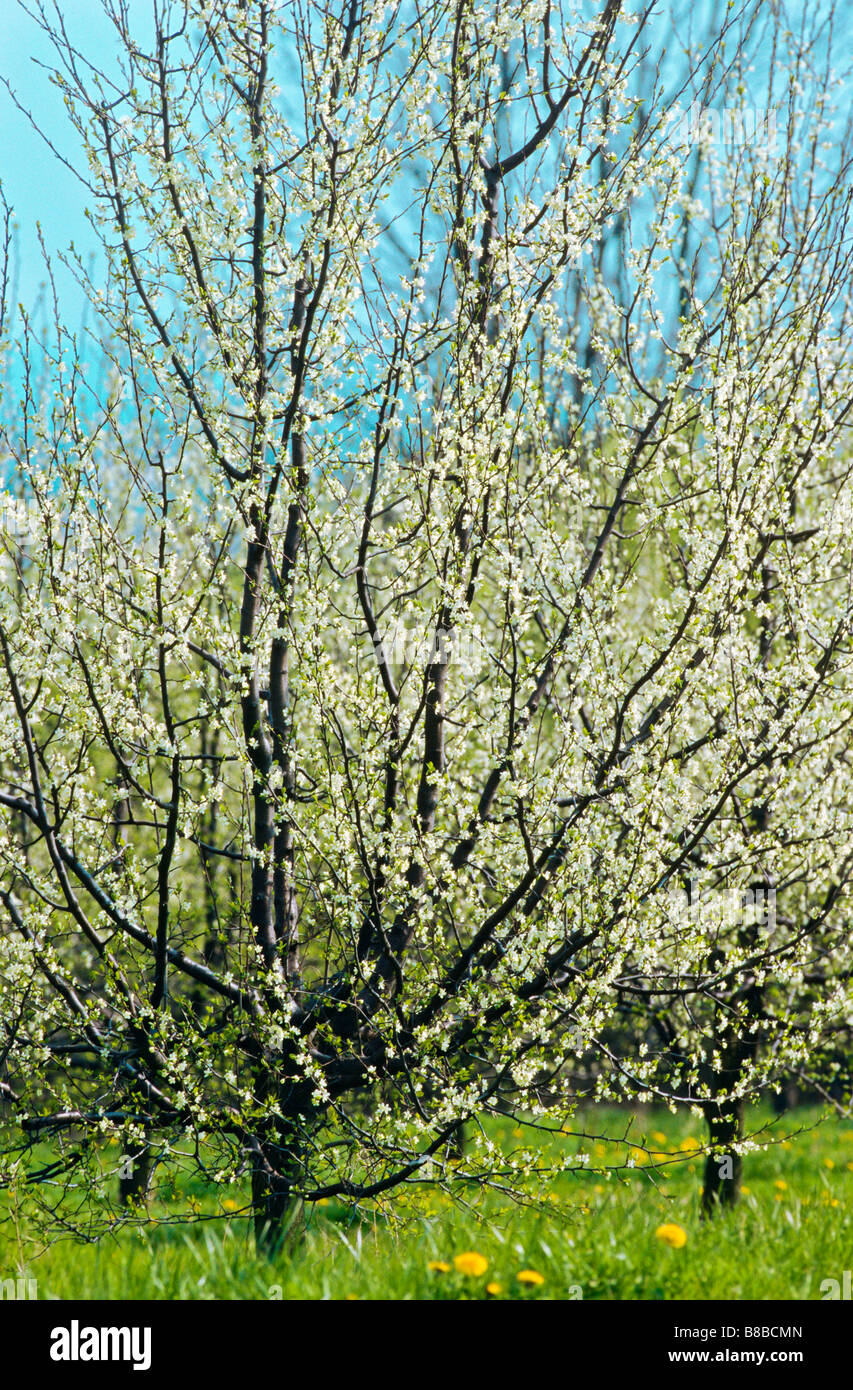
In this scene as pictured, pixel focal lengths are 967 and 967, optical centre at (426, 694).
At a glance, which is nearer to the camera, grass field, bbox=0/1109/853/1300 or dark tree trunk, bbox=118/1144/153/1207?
grass field, bbox=0/1109/853/1300

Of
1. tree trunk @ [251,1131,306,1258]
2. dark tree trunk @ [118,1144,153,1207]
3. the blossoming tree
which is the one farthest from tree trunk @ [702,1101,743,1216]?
dark tree trunk @ [118,1144,153,1207]

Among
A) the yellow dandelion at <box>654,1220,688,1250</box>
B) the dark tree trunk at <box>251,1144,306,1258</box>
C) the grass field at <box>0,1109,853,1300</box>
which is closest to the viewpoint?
the grass field at <box>0,1109,853,1300</box>

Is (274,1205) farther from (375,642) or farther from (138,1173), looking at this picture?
(375,642)

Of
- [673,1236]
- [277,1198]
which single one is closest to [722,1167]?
[673,1236]

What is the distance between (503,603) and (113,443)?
Result: 5.34 m

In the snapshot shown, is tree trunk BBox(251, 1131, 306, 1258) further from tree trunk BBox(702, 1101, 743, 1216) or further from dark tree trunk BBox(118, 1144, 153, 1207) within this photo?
tree trunk BBox(702, 1101, 743, 1216)

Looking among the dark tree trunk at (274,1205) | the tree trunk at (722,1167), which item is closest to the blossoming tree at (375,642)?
the dark tree trunk at (274,1205)

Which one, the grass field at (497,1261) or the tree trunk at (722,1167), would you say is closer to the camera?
the grass field at (497,1261)

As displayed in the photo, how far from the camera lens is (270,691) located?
447cm

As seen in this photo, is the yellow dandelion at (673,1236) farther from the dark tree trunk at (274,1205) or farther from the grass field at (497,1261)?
the dark tree trunk at (274,1205)
